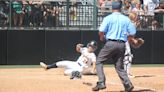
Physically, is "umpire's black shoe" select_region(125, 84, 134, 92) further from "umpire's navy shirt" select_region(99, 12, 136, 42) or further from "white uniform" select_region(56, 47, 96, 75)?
"white uniform" select_region(56, 47, 96, 75)

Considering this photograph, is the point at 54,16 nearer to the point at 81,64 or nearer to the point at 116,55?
the point at 81,64

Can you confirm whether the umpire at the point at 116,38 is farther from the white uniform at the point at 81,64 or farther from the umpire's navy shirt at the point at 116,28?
the white uniform at the point at 81,64

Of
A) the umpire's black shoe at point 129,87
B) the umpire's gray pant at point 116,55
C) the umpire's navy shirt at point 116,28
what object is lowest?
the umpire's black shoe at point 129,87

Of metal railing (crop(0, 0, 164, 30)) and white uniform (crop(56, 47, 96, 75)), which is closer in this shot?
white uniform (crop(56, 47, 96, 75))

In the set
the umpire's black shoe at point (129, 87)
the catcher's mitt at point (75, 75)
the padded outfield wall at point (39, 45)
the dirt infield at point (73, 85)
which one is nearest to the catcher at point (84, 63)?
the dirt infield at point (73, 85)

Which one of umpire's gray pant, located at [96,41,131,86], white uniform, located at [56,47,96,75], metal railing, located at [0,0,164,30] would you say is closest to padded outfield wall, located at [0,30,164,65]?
metal railing, located at [0,0,164,30]

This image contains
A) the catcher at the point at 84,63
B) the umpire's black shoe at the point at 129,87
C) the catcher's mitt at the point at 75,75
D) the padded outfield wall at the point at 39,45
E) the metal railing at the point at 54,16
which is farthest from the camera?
the metal railing at the point at 54,16

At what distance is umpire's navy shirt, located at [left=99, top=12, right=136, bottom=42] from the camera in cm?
1074

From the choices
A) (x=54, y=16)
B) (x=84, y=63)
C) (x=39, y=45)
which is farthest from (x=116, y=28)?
(x=54, y=16)

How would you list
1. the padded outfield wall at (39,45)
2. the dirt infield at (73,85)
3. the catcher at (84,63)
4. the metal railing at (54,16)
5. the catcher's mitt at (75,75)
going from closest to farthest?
1. the dirt infield at (73,85)
2. the catcher's mitt at (75,75)
3. the catcher at (84,63)
4. the padded outfield wall at (39,45)
5. the metal railing at (54,16)

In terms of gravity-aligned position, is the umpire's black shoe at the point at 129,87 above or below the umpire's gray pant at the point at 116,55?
below

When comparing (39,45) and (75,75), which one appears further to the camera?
(39,45)

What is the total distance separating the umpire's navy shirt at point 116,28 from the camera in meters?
10.7

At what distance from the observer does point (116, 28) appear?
35.3ft
